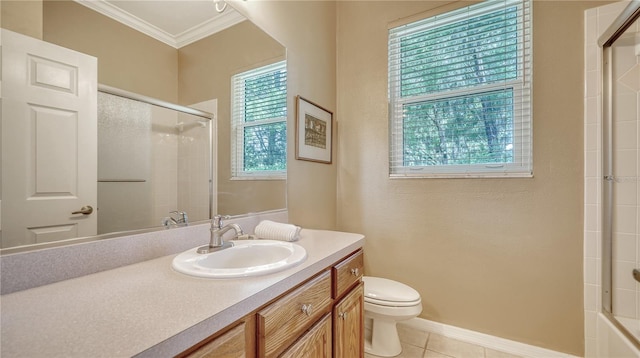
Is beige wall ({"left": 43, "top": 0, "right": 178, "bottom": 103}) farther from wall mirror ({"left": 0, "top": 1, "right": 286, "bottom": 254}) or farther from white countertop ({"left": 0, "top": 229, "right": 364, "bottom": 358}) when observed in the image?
white countertop ({"left": 0, "top": 229, "right": 364, "bottom": 358})

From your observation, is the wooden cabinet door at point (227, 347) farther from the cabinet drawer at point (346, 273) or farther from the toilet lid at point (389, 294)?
the toilet lid at point (389, 294)

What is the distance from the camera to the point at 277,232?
1179mm

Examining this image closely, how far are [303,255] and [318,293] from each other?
0.48ft

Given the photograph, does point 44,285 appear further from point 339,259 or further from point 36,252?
point 339,259

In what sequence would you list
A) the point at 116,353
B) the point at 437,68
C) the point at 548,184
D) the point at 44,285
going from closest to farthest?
1. the point at 116,353
2. the point at 44,285
3. the point at 548,184
4. the point at 437,68

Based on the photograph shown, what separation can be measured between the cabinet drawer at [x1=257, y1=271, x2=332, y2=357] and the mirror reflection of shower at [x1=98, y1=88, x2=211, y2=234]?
57 centimetres

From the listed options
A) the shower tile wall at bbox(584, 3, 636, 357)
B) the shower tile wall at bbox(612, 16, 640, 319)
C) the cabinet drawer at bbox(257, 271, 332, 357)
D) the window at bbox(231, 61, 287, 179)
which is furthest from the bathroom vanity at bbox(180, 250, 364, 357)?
the shower tile wall at bbox(612, 16, 640, 319)

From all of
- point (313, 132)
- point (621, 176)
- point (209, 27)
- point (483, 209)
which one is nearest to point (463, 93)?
point (483, 209)

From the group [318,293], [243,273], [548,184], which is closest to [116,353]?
[243,273]

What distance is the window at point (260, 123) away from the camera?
1302 millimetres

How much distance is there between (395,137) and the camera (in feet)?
6.47

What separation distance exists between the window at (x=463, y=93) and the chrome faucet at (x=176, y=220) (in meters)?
1.46

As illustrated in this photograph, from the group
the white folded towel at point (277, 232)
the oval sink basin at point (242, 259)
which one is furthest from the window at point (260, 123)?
the oval sink basin at point (242, 259)

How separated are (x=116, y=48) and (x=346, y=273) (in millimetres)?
1163
